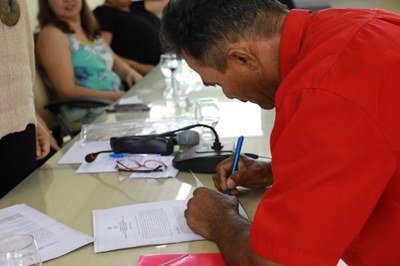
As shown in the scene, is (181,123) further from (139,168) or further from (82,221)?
(82,221)

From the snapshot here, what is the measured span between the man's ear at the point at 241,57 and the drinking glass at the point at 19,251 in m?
0.46

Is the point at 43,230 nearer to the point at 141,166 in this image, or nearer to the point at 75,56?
the point at 141,166

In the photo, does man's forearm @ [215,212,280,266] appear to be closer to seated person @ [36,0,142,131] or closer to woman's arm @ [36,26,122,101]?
seated person @ [36,0,142,131]

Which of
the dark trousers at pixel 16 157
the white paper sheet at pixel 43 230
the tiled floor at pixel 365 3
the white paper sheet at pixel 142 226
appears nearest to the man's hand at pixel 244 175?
the white paper sheet at pixel 142 226

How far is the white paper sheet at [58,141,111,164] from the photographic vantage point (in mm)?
A: 1518

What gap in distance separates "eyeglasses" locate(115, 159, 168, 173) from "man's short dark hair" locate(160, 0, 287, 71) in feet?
1.79

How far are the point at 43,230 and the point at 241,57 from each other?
1.92ft

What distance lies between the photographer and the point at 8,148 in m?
1.45

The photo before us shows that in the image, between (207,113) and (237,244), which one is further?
(207,113)

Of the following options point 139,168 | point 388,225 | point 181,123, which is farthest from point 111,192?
point 388,225

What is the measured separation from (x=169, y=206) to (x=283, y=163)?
488 mm

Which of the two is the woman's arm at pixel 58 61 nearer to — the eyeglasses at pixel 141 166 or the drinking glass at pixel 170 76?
the drinking glass at pixel 170 76

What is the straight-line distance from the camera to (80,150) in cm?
160

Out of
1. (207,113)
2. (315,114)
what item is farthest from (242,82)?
(207,113)
